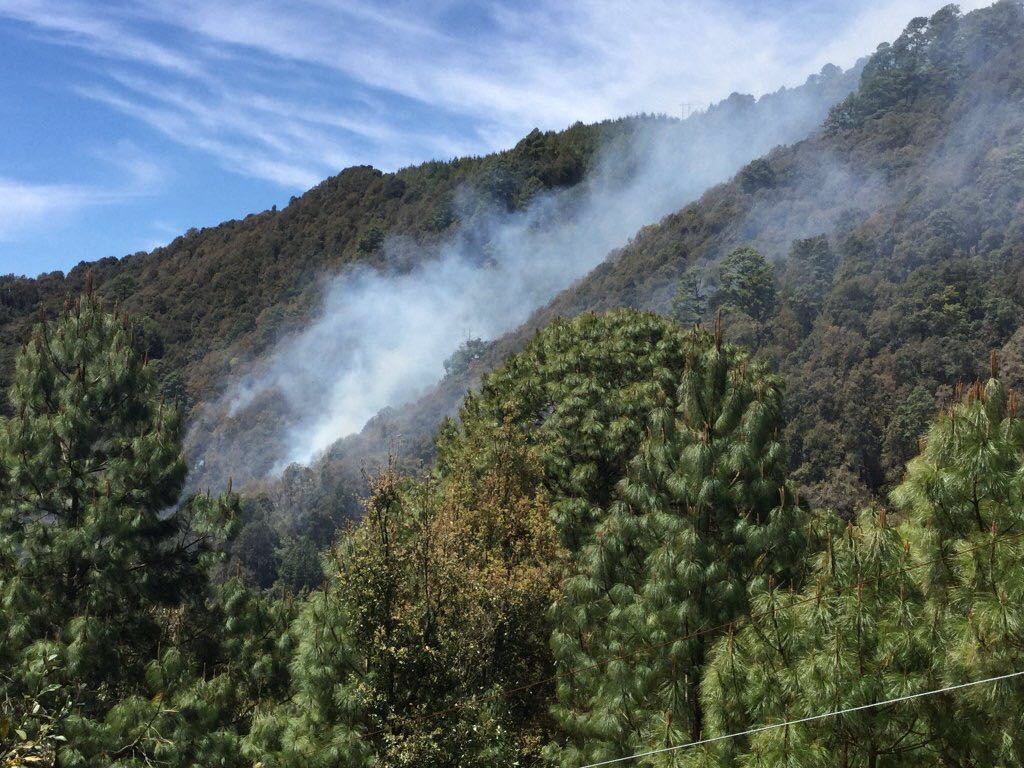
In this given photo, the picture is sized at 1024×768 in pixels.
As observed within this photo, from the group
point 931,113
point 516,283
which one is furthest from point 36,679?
point 516,283

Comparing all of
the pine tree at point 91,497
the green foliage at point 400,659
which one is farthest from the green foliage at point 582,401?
the pine tree at point 91,497

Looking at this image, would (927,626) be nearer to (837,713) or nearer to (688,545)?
(837,713)

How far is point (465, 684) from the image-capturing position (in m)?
13.8

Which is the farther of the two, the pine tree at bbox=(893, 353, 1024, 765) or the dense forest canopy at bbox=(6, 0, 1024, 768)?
the dense forest canopy at bbox=(6, 0, 1024, 768)

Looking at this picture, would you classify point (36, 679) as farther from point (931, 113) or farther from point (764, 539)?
point (931, 113)

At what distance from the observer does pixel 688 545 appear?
13961 mm

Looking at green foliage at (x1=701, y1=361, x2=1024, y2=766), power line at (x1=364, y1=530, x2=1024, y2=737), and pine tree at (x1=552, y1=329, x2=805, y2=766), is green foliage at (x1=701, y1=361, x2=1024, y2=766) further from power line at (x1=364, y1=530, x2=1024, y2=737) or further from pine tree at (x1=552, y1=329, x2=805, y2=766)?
pine tree at (x1=552, y1=329, x2=805, y2=766)

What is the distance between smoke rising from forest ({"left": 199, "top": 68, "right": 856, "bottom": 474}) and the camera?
131 metres

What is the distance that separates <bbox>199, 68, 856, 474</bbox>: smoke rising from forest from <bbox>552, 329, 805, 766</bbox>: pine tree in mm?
105900

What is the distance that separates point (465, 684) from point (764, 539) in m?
4.54

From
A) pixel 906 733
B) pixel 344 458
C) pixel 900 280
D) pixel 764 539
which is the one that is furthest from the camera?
pixel 344 458

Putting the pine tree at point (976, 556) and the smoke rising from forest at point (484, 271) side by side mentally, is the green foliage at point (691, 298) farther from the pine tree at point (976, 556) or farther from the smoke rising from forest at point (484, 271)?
the pine tree at point (976, 556)

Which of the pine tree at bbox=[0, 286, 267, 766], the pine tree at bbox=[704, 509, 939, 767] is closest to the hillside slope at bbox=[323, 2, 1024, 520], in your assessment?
the pine tree at bbox=[0, 286, 267, 766]

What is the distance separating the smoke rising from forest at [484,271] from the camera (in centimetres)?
13112
